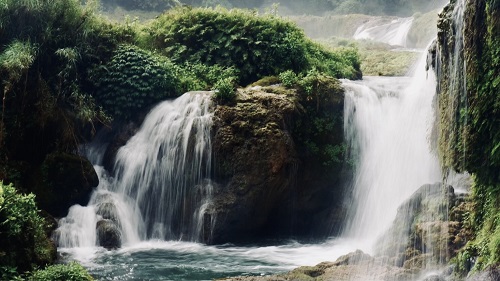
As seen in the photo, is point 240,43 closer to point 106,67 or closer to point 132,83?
point 132,83

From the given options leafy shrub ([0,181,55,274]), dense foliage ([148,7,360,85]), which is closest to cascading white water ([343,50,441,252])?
dense foliage ([148,7,360,85])

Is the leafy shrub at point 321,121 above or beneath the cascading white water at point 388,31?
beneath

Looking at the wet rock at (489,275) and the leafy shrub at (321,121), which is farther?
the leafy shrub at (321,121)

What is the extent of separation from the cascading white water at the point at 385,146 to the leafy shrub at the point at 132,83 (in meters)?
5.24

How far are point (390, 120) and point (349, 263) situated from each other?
22.5 ft

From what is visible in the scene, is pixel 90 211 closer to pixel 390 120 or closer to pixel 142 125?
pixel 142 125

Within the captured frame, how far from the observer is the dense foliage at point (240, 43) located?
18641 mm

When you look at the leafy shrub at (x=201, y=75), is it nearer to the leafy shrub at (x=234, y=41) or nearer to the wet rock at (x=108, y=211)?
the leafy shrub at (x=234, y=41)

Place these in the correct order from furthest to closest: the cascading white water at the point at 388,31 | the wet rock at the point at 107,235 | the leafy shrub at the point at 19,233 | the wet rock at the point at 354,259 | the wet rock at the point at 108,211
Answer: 1. the cascading white water at the point at 388,31
2. the wet rock at the point at 108,211
3. the wet rock at the point at 107,235
4. the wet rock at the point at 354,259
5. the leafy shrub at the point at 19,233

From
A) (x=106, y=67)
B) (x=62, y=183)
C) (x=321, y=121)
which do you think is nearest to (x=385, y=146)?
(x=321, y=121)

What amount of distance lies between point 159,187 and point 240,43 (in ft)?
20.0

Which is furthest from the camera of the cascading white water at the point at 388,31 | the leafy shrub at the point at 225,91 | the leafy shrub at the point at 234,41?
the cascading white water at the point at 388,31

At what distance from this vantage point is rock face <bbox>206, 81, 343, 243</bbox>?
14727 mm

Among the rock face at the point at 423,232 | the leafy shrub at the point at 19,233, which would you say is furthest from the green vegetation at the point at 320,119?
the leafy shrub at the point at 19,233
